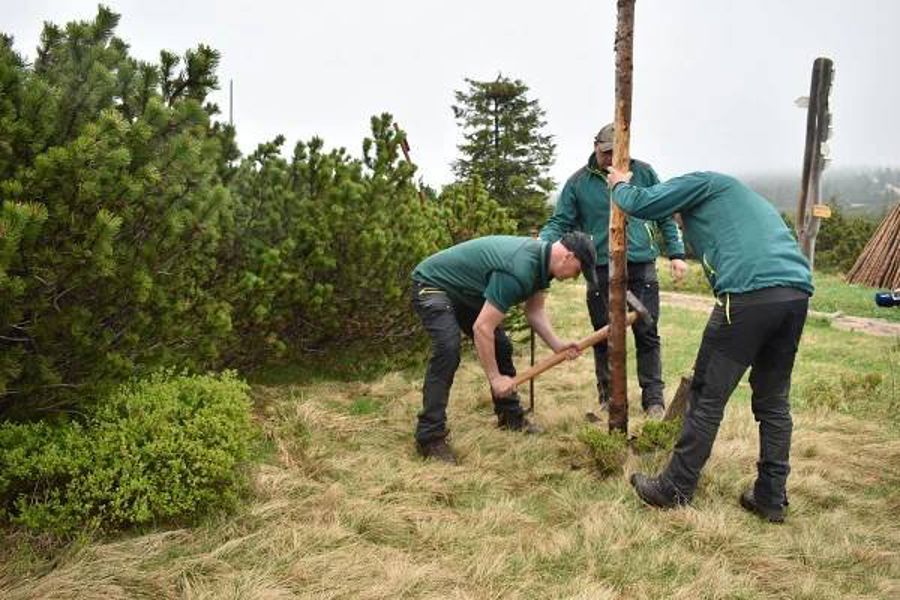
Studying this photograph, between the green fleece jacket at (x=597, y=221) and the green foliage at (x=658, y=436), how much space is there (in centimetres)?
→ 117

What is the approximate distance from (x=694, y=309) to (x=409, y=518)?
9.10 m

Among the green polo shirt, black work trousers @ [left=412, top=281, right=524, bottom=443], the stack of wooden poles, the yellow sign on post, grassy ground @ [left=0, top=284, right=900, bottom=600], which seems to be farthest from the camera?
the stack of wooden poles

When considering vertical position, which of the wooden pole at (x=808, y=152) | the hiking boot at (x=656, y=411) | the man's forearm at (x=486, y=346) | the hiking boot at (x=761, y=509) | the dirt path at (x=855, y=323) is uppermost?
the wooden pole at (x=808, y=152)

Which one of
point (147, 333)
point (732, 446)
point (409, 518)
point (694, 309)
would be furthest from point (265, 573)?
point (694, 309)

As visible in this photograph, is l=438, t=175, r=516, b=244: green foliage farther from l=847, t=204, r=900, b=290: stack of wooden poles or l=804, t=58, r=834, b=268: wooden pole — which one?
l=847, t=204, r=900, b=290: stack of wooden poles

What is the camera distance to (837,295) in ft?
41.2

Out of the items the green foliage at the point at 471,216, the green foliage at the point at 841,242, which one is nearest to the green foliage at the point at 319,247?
the green foliage at the point at 471,216

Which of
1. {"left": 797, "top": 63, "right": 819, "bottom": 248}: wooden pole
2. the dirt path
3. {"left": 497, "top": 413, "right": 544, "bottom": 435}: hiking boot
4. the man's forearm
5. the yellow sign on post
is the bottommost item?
{"left": 497, "top": 413, "right": 544, "bottom": 435}: hiking boot

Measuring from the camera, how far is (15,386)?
8.94ft

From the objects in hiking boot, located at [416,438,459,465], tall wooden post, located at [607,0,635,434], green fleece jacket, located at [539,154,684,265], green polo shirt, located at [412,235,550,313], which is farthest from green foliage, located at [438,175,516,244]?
tall wooden post, located at [607,0,635,434]

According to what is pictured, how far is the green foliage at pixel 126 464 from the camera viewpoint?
8.96 ft

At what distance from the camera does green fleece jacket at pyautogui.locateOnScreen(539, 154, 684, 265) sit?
454cm

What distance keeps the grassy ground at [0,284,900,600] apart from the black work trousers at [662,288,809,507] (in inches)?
7.9

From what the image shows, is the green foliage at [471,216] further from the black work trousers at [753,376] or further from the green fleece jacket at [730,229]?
the black work trousers at [753,376]
